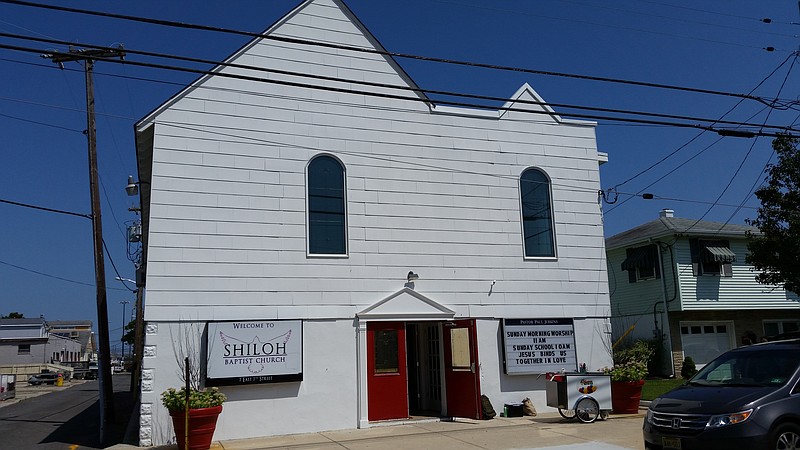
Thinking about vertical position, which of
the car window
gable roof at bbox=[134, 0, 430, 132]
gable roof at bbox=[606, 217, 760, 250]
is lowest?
the car window

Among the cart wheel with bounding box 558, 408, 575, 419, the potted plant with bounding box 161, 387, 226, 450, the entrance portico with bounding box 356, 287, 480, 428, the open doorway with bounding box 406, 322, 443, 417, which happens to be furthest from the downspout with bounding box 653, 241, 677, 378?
the potted plant with bounding box 161, 387, 226, 450

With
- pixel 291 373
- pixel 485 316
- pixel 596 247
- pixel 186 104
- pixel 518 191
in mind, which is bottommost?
pixel 291 373

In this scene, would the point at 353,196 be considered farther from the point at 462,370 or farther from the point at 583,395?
the point at 583,395

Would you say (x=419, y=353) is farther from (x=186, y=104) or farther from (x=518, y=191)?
(x=186, y=104)

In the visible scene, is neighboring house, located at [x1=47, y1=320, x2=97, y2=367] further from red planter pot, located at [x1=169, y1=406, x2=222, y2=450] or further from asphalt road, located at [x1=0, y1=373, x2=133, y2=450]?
red planter pot, located at [x1=169, y1=406, x2=222, y2=450]

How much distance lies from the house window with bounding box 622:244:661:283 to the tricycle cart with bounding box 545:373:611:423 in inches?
569

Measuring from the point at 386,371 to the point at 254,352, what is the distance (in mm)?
3030

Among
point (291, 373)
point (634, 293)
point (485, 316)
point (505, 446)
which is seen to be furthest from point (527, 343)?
point (634, 293)

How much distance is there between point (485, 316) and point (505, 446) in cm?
455

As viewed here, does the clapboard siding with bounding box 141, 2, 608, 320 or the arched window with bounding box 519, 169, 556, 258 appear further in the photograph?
the arched window with bounding box 519, 169, 556, 258

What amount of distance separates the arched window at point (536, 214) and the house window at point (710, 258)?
12.8 m

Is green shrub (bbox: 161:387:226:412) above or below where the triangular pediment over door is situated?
below

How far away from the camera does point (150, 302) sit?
510 inches

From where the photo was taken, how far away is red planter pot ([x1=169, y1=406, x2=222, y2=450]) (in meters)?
11.8
